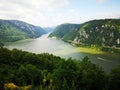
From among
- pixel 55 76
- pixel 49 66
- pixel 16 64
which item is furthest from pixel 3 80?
pixel 49 66

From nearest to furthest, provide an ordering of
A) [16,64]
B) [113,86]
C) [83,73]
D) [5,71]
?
[113,86] → [83,73] → [5,71] → [16,64]

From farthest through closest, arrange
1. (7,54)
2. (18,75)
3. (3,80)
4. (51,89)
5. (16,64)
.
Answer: (7,54) < (16,64) < (18,75) < (3,80) < (51,89)

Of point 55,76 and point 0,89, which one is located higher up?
point 55,76

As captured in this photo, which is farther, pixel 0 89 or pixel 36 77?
pixel 36 77

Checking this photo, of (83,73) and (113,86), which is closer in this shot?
(113,86)

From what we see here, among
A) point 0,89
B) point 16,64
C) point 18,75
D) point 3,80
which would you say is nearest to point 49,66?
point 16,64

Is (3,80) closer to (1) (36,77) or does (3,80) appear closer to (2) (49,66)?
(1) (36,77)

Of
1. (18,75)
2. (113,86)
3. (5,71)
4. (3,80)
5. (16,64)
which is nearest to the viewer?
(113,86)

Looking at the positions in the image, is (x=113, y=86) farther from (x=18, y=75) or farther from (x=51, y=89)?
(x=18, y=75)

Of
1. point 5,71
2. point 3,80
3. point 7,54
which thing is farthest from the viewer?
point 7,54
